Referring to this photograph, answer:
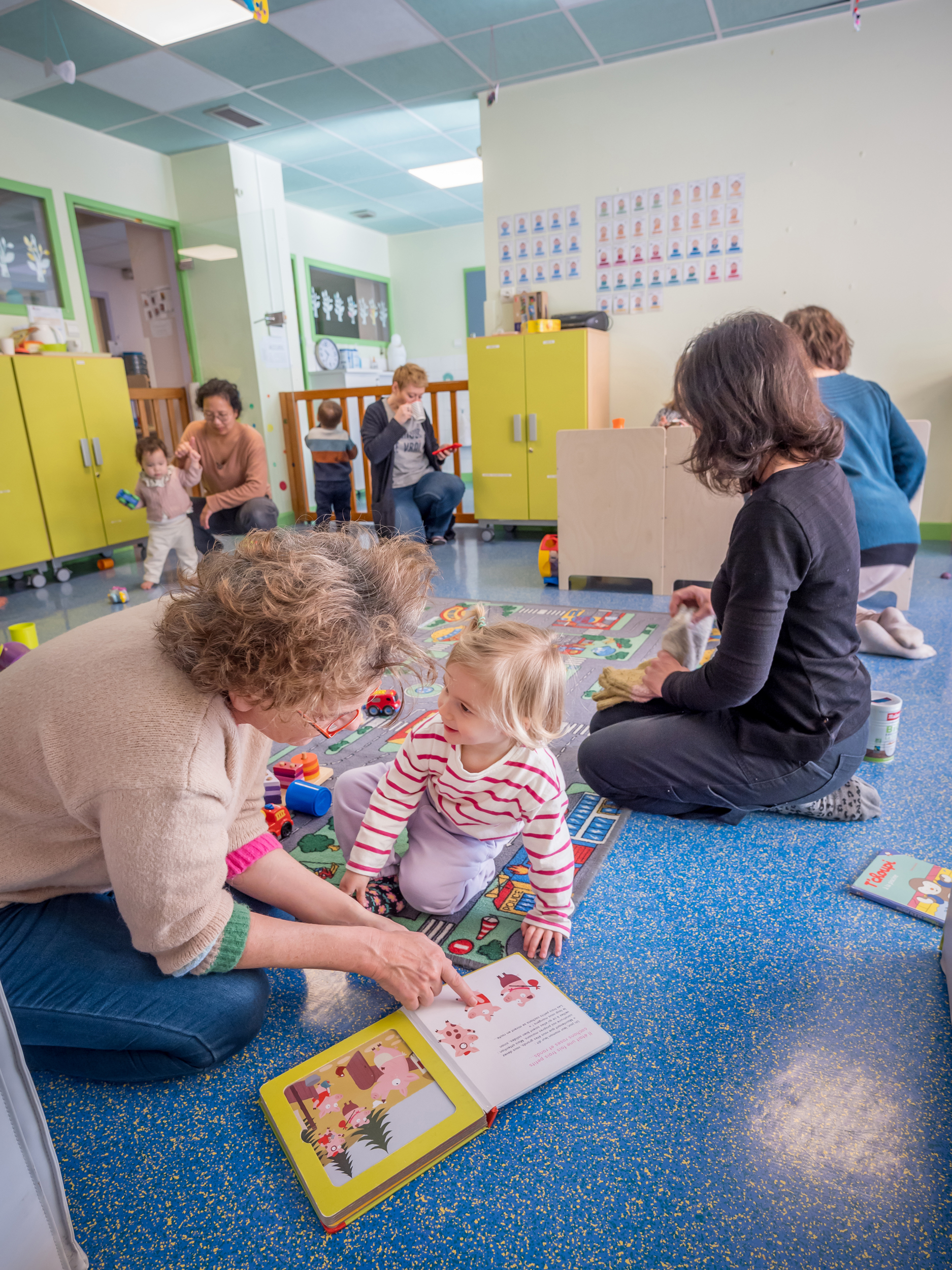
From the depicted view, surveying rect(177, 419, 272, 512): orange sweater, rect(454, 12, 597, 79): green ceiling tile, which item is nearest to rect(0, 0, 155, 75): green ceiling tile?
rect(454, 12, 597, 79): green ceiling tile

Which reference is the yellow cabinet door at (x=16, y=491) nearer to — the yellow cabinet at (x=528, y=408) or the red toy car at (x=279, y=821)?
the yellow cabinet at (x=528, y=408)

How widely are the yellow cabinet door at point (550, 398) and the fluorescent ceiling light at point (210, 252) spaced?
2.62m

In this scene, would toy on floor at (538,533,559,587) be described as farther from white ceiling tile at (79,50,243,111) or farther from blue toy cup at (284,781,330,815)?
white ceiling tile at (79,50,243,111)

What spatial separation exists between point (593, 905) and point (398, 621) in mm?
732

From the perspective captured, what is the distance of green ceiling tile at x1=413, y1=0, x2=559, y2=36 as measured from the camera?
3.60 meters

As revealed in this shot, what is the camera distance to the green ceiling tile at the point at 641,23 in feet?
12.1

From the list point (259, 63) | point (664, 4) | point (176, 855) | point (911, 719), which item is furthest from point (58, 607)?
point (664, 4)

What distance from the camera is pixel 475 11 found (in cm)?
367

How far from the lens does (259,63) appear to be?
4.16 m

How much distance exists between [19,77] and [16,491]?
2279mm

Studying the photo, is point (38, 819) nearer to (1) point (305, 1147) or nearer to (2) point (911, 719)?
(1) point (305, 1147)

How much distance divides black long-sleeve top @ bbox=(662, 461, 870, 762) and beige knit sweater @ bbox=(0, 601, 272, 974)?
2.86 feet

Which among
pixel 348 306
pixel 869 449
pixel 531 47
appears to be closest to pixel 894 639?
pixel 869 449

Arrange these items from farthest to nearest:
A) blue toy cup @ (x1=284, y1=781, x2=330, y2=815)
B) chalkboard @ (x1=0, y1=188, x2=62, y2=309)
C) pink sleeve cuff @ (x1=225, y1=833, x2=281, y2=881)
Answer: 1. chalkboard @ (x1=0, y1=188, x2=62, y2=309)
2. blue toy cup @ (x1=284, y1=781, x2=330, y2=815)
3. pink sleeve cuff @ (x1=225, y1=833, x2=281, y2=881)
